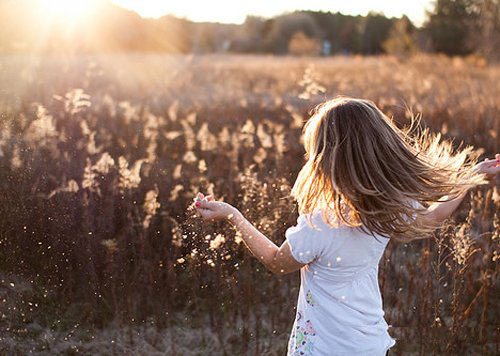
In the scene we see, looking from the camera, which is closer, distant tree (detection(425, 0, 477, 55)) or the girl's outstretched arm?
the girl's outstretched arm

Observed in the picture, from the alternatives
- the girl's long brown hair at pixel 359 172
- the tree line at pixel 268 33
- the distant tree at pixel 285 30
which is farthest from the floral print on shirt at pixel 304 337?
the distant tree at pixel 285 30

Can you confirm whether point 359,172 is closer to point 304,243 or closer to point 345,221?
point 345,221

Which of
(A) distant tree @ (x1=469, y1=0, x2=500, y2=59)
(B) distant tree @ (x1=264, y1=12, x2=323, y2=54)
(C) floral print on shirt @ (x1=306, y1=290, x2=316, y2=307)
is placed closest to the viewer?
(C) floral print on shirt @ (x1=306, y1=290, x2=316, y2=307)

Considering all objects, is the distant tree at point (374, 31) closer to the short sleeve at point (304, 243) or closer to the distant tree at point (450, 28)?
the distant tree at point (450, 28)

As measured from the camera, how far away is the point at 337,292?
1.98 meters

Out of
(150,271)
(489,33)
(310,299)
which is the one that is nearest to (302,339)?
(310,299)

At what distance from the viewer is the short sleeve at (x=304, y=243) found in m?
1.91

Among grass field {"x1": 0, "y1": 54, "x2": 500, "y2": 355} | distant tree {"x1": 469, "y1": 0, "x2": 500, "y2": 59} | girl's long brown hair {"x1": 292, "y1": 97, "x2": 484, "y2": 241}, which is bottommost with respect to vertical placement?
grass field {"x1": 0, "y1": 54, "x2": 500, "y2": 355}

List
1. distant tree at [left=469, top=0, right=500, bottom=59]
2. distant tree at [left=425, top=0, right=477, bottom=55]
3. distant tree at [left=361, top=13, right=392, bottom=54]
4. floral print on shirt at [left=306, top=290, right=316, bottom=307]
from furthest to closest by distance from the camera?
distant tree at [left=361, top=13, right=392, bottom=54]
distant tree at [left=425, top=0, right=477, bottom=55]
distant tree at [left=469, top=0, right=500, bottom=59]
floral print on shirt at [left=306, top=290, right=316, bottom=307]

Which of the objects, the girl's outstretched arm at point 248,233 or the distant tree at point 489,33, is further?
the distant tree at point 489,33

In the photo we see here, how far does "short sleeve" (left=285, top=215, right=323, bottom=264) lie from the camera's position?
1.91 meters

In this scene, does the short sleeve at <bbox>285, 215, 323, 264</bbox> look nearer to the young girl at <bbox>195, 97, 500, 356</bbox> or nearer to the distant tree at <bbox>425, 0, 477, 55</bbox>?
the young girl at <bbox>195, 97, 500, 356</bbox>

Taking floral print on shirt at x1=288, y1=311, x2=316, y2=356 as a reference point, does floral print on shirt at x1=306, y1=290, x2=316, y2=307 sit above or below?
above

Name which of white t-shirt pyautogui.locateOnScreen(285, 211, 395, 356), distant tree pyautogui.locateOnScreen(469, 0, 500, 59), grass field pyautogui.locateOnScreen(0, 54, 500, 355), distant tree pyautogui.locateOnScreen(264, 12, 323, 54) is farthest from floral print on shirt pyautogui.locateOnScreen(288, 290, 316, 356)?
distant tree pyautogui.locateOnScreen(264, 12, 323, 54)
